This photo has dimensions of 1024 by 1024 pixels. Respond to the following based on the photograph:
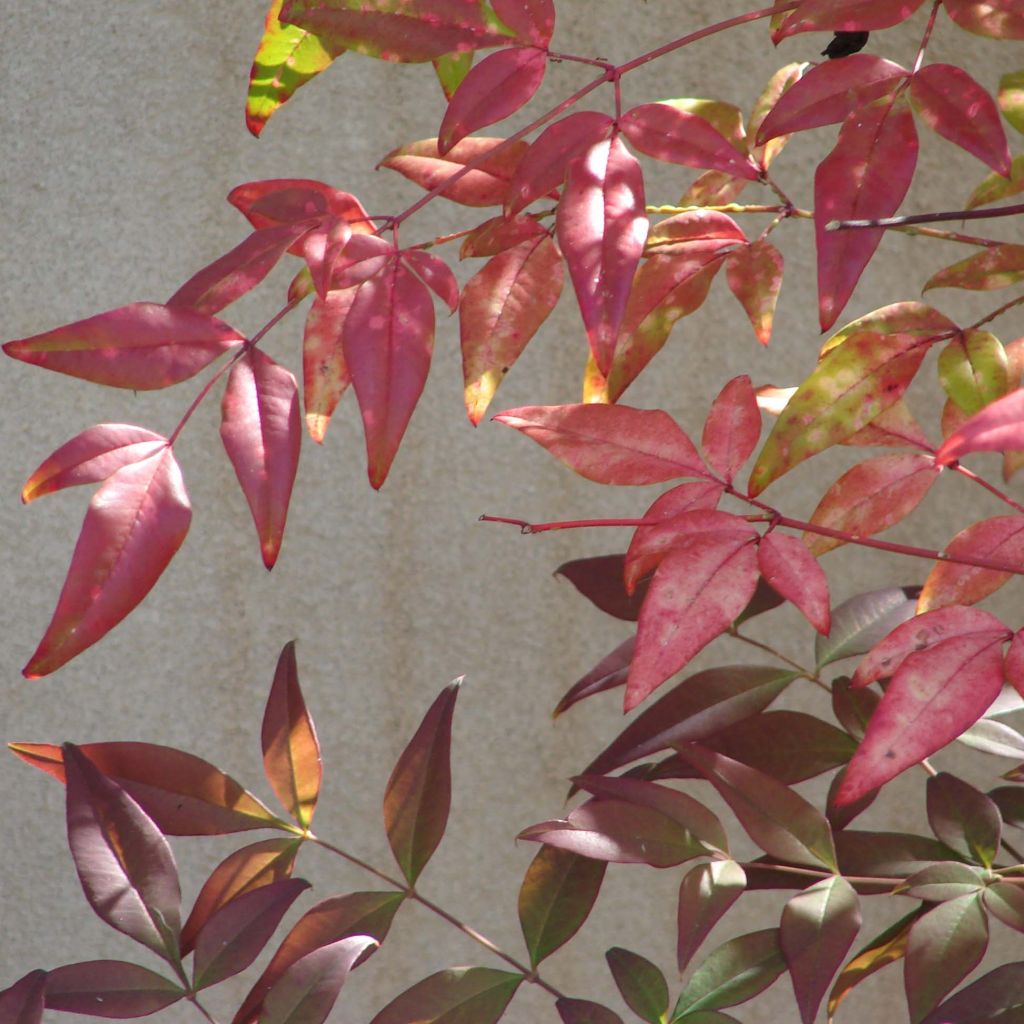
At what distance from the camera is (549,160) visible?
326 mm

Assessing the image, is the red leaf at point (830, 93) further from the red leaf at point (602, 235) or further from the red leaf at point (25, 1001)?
the red leaf at point (25, 1001)

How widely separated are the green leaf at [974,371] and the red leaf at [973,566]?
51 millimetres

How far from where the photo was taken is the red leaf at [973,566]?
1.15 feet

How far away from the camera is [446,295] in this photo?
1.15ft

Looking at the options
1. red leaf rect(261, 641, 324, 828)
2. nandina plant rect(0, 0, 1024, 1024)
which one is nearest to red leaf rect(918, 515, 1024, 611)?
nandina plant rect(0, 0, 1024, 1024)

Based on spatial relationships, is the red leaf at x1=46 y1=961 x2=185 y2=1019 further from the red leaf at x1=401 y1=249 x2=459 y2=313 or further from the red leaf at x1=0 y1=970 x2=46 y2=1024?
the red leaf at x1=401 y1=249 x2=459 y2=313

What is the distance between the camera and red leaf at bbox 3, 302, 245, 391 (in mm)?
314

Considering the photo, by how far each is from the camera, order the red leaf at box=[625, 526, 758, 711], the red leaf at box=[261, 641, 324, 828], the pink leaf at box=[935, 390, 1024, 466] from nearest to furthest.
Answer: the pink leaf at box=[935, 390, 1024, 466] < the red leaf at box=[625, 526, 758, 711] < the red leaf at box=[261, 641, 324, 828]

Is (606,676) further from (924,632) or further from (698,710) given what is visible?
(924,632)

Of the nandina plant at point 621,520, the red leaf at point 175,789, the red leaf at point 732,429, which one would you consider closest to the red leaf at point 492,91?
the nandina plant at point 621,520

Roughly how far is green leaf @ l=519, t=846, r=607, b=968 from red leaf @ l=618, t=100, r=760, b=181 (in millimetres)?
223

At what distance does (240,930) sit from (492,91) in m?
0.26

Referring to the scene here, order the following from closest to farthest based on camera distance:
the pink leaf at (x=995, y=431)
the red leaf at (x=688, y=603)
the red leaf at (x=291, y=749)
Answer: the pink leaf at (x=995, y=431), the red leaf at (x=688, y=603), the red leaf at (x=291, y=749)

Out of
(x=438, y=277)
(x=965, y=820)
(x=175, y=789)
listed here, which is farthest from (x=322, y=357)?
(x=965, y=820)
